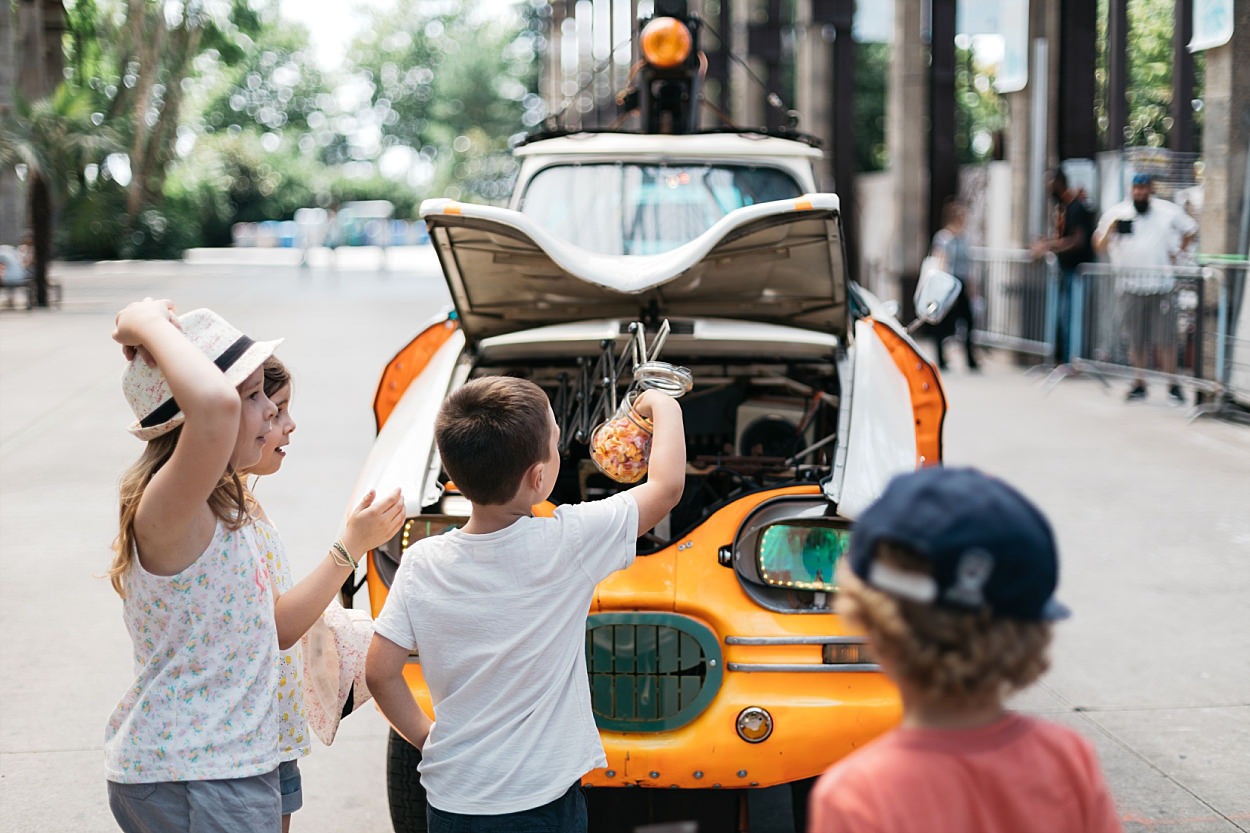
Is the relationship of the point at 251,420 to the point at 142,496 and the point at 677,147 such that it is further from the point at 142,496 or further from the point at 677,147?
the point at 677,147

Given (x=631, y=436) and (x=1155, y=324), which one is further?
(x=1155, y=324)

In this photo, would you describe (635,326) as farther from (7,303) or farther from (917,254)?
(7,303)

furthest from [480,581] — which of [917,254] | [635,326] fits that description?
[917,254]

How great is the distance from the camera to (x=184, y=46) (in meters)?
39.5

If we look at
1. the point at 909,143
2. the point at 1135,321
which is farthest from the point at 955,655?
the point at 909,143

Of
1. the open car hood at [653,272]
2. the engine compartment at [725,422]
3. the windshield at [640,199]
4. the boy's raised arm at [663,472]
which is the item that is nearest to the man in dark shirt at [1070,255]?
the windshield at [640,199]

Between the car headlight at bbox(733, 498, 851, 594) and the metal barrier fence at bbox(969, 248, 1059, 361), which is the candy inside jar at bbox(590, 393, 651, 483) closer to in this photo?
the car headlight at bbox(733, 498, 851, 594)

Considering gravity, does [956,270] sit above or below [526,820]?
above

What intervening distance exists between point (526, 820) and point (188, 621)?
680 mm

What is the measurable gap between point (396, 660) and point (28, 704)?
3.16 metres

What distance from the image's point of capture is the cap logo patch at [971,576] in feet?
5.18

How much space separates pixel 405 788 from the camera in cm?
376

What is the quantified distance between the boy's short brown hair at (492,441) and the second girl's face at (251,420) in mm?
319

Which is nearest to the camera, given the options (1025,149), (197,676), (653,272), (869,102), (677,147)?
(197,676)
